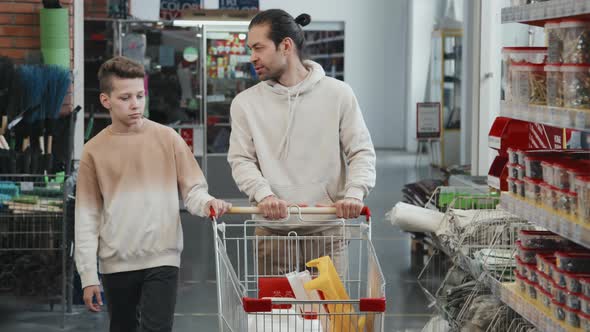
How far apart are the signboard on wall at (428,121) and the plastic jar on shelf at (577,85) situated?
1122 centimetres

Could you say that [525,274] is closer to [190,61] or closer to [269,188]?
[269,188]

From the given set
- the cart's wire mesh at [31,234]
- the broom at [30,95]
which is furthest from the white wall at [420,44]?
the cart's wire mesh at [31,234]

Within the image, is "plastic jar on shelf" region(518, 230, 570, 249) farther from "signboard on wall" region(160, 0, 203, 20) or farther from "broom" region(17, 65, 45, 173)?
"signboard on wall" region(160, 0, 203, 20)

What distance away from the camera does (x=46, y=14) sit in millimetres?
7246

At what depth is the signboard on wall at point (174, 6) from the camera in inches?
→ 590

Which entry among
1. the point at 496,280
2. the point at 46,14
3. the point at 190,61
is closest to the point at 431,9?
the point at 190,61

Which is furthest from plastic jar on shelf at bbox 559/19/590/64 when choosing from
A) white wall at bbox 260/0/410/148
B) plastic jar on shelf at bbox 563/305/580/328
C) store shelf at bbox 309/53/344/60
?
store shelf at bbox 309/53/344/60

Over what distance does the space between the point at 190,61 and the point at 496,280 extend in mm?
7863

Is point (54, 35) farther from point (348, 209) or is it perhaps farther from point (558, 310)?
point (558, 310)

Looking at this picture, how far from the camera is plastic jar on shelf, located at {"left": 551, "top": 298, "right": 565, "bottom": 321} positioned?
3.21 m

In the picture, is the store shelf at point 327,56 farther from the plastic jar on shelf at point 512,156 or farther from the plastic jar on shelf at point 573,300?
the plastic jar on shelf at point 573,300

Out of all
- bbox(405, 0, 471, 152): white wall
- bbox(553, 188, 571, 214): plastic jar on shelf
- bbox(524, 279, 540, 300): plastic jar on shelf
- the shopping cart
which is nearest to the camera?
the shopping cart

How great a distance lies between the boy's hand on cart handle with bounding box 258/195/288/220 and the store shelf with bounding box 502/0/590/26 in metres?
1.02

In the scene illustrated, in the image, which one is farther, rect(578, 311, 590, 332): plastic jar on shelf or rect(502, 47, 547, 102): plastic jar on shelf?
rect(502, 47, 547, 102): plastic jar on shelf
